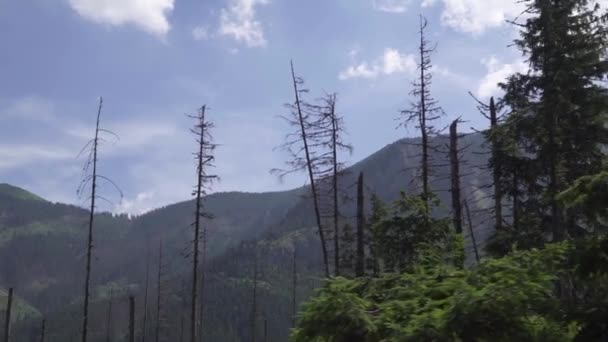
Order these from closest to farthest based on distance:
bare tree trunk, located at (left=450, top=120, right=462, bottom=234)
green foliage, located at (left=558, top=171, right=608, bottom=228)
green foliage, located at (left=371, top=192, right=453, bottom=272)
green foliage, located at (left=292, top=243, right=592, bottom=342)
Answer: green foliage, located at (left=292, top=243, right=592, bottom=342) < green foliage, located at (left=558, top=171, right=608, bottom=228) < green foliage, located at (left=371, top=192, right=453, bottom=272) < bare tree trunk, located at (left=450, top=120, right=462, bottom=234)

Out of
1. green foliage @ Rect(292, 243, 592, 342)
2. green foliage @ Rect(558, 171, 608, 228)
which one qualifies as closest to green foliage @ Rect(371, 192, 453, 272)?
green foliage @ Rect(292, 243, 592, 342)

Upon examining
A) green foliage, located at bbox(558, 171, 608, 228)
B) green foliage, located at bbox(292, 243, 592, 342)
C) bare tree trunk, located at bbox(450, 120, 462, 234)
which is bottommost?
Answer: green foliage, located at bbox(292, 243, 592, 342)

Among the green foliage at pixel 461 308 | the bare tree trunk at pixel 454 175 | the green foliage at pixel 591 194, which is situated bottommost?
the green foliage at pixel 461 308

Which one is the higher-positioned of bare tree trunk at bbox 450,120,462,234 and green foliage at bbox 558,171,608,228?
bare tree trunk at bbox 450,120,462,234

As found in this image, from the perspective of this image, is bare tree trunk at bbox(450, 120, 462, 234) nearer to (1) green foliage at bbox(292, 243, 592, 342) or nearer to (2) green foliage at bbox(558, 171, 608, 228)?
(1) green foliage at bbox(292, 243, 592, 342)

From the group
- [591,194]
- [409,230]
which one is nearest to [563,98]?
[409,230]

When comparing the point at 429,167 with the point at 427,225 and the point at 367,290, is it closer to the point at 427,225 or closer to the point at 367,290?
the point at 427,225

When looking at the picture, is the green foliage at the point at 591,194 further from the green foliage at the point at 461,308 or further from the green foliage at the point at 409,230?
the green foliage at the point at 409,230

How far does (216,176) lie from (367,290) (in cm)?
2326

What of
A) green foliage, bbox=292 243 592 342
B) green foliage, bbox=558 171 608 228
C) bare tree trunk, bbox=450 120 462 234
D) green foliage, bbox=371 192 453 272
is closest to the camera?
green foliage, bbox=292 243 592 342

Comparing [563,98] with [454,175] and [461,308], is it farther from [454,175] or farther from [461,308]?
[461,308]

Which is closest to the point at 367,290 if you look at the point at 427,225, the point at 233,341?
the point at 427,225

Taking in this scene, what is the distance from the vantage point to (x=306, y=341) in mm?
6836

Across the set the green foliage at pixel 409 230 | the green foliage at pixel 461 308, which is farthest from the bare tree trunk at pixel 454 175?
the green foliage at pixel 461 308
